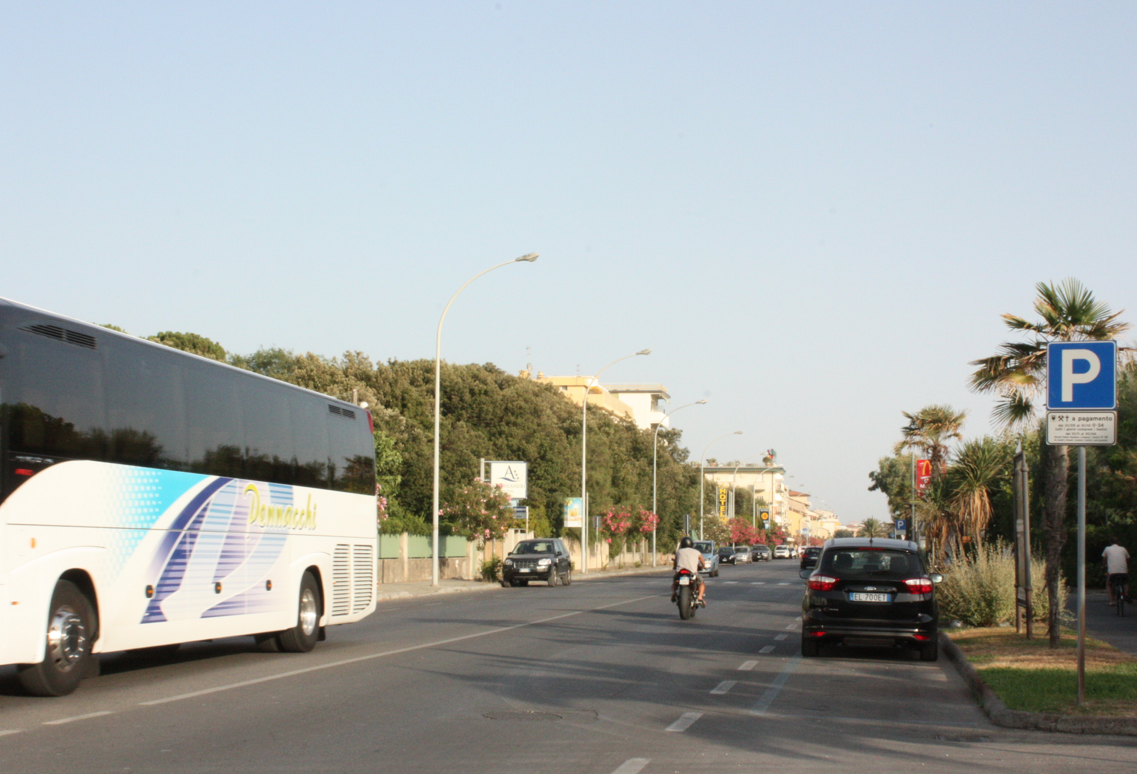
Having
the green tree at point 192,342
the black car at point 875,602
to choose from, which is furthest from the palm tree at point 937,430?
the green tree at point 192,342

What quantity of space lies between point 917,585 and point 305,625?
27.1ft

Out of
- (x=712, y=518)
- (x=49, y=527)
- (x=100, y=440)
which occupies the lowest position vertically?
(x=712, y=518)

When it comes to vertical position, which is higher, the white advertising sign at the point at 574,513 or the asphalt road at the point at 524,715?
the asphalt road at the point at 524,715

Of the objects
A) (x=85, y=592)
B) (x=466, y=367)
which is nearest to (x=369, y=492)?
(x=85, y=592)

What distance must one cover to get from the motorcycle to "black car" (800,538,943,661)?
23.0 feet

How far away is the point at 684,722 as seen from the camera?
32.7ft

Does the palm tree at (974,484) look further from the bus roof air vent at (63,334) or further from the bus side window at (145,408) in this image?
the bus roof air vent at (63,334)

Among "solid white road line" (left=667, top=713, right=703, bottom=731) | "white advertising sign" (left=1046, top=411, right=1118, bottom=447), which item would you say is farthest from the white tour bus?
"white advertising sign" (left=1046, top=411, right=1118, bottom=447)

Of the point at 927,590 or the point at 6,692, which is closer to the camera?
the point at 6,692

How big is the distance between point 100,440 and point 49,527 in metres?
1.12

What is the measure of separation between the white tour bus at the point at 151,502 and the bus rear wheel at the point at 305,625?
0.03 metres

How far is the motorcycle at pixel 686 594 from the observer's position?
75.3ft

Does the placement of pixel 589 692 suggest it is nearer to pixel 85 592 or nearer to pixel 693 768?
pixel 693 768

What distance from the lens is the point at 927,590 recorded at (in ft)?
51.0
